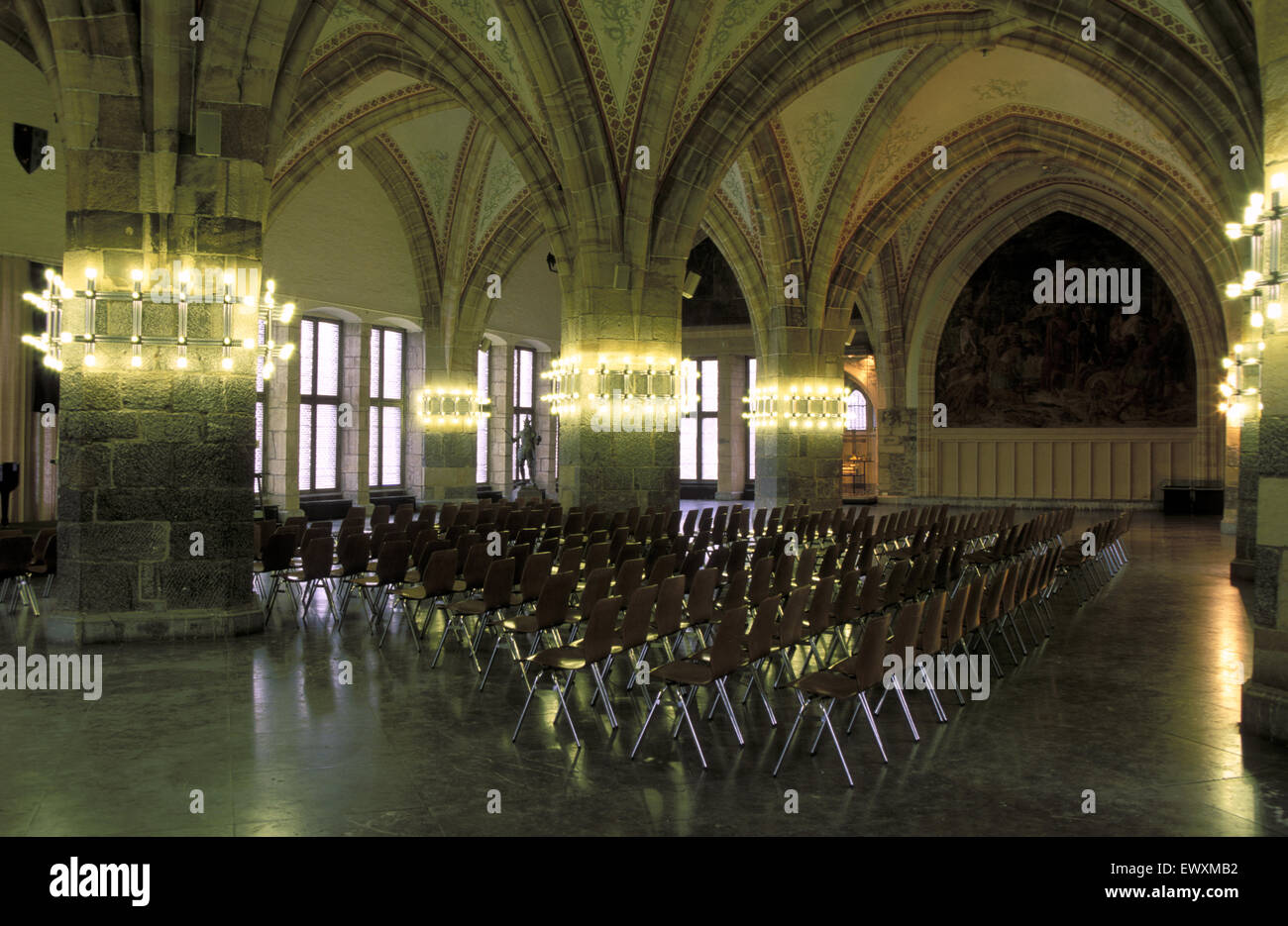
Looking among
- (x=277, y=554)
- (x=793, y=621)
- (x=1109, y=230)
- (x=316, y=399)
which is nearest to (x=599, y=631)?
(x=793, y=621)

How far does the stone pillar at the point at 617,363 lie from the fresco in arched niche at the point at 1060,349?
1711 cm

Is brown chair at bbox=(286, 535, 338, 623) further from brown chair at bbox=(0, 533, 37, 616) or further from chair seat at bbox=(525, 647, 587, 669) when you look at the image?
chair seat at bbox=(525, 647, 587, 669)

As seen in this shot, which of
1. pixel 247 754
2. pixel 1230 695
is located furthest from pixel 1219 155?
pixel 247 754

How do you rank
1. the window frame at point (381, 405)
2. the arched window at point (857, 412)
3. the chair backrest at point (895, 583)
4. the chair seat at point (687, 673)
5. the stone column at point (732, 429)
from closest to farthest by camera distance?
1. the chair seat at point (687, 673)
2. the chair backrest at point (895, 583)
3. the window frame at point (381, 405)
4. the stone column at point (732, 429)
5. the arched window at point (857, 412)

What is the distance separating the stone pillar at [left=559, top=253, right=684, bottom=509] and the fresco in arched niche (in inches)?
673

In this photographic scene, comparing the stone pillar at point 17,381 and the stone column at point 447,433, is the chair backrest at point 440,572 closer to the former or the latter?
the stone pillar at point 17,381

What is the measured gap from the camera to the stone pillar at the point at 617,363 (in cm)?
1544

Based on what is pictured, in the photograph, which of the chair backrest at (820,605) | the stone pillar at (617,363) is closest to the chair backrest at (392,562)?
the chair backrest at (820,605)

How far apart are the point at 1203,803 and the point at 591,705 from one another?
3505 millimetres

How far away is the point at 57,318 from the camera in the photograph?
10.4 m

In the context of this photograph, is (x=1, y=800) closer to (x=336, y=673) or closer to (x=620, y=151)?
(x=336, y=673)

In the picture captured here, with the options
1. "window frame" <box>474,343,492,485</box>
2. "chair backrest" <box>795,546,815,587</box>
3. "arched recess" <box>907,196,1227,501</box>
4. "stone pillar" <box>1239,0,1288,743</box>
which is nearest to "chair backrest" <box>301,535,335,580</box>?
"chair backrest" <box>795,546,815,587</box>

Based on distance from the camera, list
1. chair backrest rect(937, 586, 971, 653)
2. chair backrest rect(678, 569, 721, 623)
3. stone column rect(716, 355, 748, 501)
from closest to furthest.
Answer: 1. chair backrest rect(937, 586, 971, 653)
2. chair backrest rect(678, 569, 721, 623)
3. stone column rect(716, 355, 748, 501)

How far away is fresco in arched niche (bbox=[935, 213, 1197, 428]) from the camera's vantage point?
2862 centimetres
